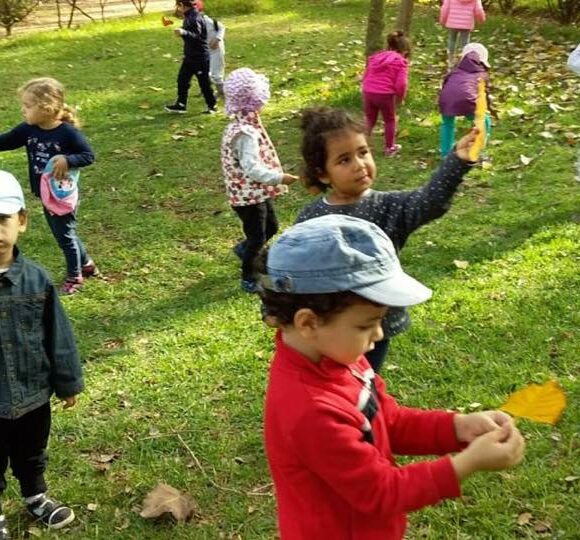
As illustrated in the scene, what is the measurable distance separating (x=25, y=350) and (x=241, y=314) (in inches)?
81.4

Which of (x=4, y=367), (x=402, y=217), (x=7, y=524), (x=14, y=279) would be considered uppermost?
(x=402, y=217)

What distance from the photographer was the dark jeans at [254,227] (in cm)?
482

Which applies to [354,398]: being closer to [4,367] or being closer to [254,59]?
[4,367]

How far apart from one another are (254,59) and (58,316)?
932 cm

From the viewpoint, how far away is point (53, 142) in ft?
15.6

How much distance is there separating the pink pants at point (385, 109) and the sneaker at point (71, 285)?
3.13m

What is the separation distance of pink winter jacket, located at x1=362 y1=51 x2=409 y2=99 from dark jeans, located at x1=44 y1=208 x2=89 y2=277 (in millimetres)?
3238

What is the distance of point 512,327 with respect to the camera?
4.30 m

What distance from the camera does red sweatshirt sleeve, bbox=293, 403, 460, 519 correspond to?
1632 millimetres

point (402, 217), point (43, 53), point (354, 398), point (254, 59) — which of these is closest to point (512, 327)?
point (402, 217)

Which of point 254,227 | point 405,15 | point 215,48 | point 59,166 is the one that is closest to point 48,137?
point 59,166

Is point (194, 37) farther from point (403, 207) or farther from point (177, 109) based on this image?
point (403, 207)

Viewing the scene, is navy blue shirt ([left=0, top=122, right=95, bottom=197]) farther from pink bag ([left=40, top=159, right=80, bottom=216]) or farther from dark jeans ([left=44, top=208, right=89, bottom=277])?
dark jeans ([left=44, top=208, right=89, bottom=277])

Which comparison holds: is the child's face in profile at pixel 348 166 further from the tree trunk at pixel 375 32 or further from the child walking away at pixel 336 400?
the tree trunk at pixel 375 32
